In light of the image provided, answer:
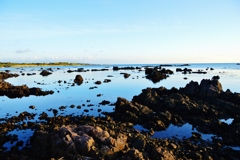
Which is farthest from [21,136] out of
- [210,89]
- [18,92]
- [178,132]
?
[210,89]

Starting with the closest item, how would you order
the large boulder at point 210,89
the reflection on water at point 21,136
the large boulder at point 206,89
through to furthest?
the reflection on water at point 21,136, the large boulder at point 210,89, the large boulder at point 206,89

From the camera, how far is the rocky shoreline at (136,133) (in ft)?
60.0

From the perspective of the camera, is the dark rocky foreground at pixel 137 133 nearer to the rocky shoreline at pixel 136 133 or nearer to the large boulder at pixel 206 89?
the rocky shoreline at pixel 136 133

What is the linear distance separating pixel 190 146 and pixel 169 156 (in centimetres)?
586

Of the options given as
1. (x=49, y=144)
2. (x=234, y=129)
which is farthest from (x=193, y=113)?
(x=49, y=144)

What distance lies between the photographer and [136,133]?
25781 millimetres

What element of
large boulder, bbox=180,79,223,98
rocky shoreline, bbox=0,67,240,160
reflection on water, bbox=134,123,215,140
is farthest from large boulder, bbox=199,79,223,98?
reflection on water, bbox=134,123,215,140

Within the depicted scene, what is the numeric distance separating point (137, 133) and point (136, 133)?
125 mm

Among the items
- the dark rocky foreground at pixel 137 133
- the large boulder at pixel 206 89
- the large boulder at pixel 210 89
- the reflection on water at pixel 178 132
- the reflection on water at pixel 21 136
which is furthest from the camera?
the large boulder at pixel 206 89

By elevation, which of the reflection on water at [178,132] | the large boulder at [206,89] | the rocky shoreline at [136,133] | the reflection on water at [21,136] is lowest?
the reflection on water at [178,132]

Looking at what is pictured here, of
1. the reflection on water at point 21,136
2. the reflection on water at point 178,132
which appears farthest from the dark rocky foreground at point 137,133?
the reflection on water at point 178,132

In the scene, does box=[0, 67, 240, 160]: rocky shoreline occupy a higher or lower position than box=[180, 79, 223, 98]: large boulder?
lower

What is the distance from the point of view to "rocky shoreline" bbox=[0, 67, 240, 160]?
18.3 m

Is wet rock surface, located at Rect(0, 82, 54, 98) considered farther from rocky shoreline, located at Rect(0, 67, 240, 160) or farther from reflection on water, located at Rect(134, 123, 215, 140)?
reflection on water, located at Rect(134, 123, 215, 140)
